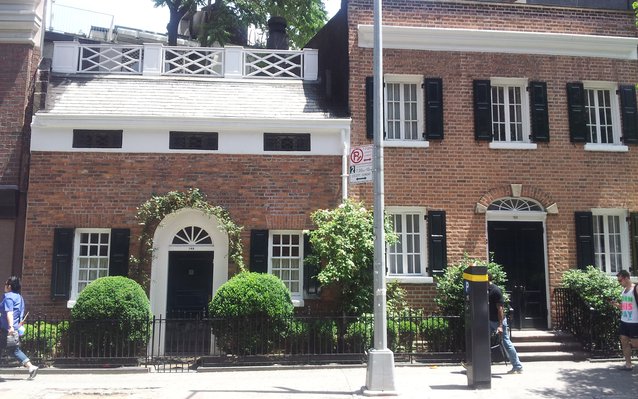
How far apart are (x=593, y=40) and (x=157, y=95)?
10.9m

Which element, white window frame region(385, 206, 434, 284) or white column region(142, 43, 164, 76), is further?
white column region(142, 43, 164, 76)

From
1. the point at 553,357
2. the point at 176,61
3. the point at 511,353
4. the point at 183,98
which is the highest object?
the point at 176,61

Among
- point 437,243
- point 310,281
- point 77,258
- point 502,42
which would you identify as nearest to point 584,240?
Result: point 437,243

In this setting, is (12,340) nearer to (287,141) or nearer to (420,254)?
(287,141)

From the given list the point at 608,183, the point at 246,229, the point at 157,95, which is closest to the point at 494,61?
the point at 608,183

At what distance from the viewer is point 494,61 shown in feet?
43.5

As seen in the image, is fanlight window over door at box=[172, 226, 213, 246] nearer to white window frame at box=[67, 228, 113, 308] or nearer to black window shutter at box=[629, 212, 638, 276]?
white window frame at box=[67, 228, 113, 308]

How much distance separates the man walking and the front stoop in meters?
1.44

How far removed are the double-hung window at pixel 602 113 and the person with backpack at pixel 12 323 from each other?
13.3 meters

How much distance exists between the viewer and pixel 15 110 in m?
12.6

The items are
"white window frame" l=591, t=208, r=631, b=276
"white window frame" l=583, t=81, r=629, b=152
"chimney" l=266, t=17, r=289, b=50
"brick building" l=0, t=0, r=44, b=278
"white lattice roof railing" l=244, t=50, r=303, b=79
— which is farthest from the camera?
"chimney" l=266, t=17, r=289, b=50

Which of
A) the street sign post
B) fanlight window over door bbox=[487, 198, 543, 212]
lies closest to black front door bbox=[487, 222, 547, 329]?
fanlight window over door bbox=[487, 198, 543, 212]

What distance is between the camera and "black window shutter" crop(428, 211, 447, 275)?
12.4 m

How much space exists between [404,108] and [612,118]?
5.34m
